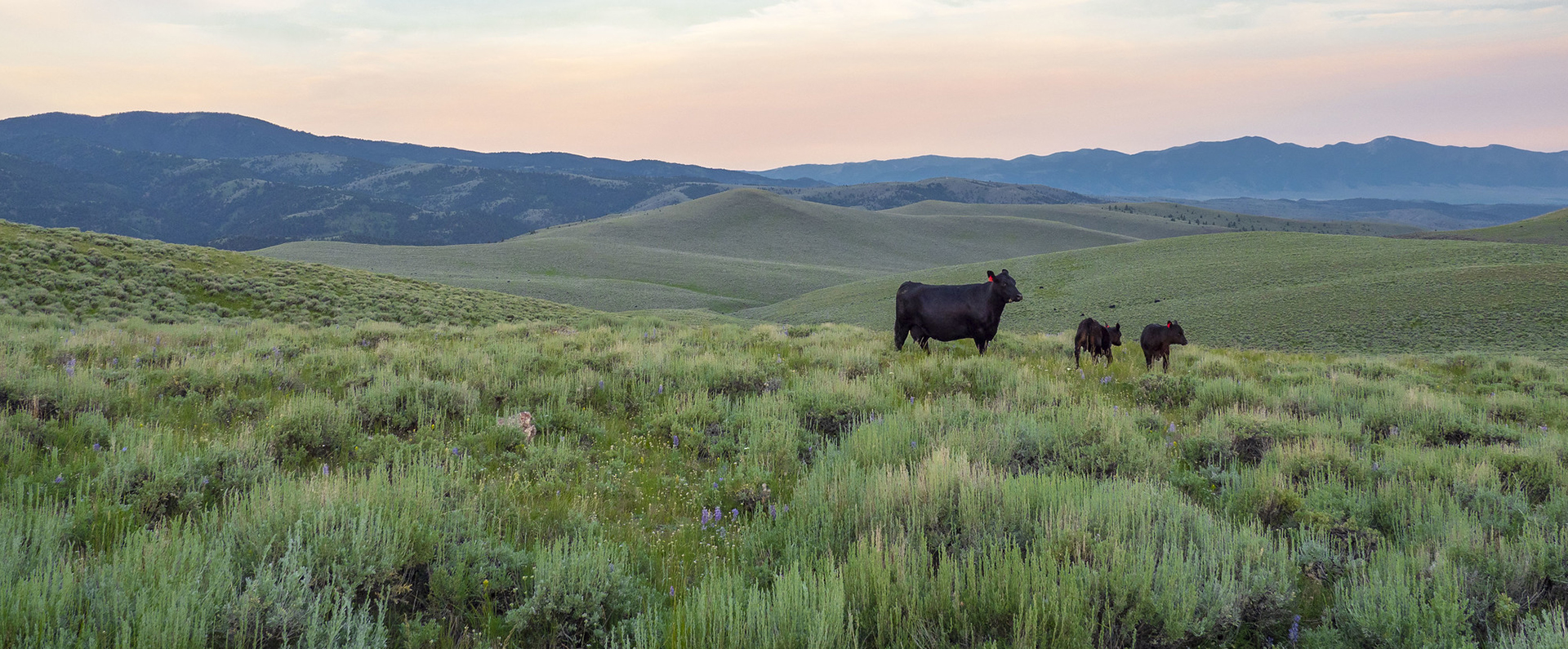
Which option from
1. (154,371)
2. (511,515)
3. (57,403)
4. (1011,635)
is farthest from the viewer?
(154,371)

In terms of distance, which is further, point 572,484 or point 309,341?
point 309,341

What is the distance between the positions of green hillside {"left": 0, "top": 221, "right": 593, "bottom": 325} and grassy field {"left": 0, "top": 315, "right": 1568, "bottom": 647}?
690 inches

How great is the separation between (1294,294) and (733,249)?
302 feet

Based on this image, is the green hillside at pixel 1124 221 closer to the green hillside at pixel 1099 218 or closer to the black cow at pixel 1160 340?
the green hillside at pixel 1099 218

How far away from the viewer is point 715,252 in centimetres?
11806

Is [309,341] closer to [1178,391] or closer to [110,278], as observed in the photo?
[1178,391]

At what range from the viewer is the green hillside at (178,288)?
1958 centimetres

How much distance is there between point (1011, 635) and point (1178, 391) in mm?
6818

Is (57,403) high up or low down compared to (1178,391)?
up

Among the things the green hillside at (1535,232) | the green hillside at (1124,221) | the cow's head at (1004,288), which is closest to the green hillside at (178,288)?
the cow's head at (1004,288)

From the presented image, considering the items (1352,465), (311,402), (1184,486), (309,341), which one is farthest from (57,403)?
(1352,465)

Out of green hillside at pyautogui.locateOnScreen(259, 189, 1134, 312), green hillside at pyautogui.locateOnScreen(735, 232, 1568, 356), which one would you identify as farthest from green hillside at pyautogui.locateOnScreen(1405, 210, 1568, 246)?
green hillside at pyautogui.locateOnScreen(735, 232, 1568, 356)

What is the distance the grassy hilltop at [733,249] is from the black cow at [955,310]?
50.7 metres

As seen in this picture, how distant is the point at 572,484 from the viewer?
432 centimetres
